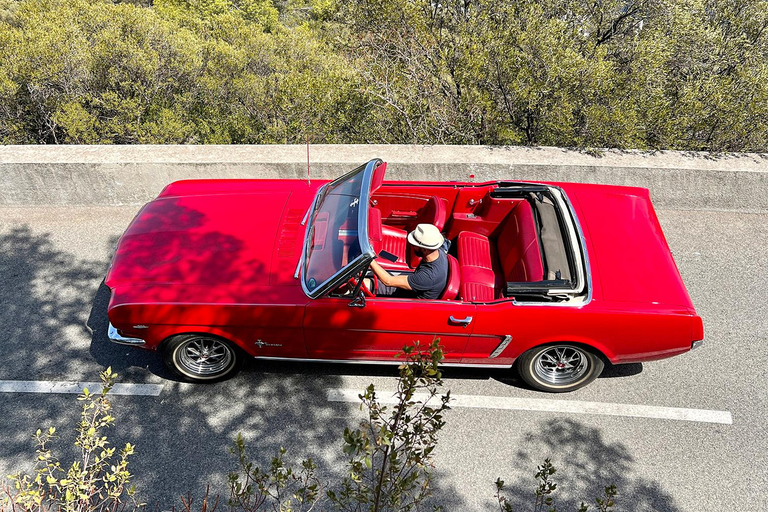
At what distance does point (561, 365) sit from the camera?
14.5 ft

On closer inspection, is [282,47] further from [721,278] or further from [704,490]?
[704,490]

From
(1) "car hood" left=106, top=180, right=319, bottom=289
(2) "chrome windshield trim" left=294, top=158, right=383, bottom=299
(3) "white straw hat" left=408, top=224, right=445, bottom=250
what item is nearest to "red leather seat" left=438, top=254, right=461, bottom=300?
(3) "white straw hat" left=408, top=224, right=445, bottom=250

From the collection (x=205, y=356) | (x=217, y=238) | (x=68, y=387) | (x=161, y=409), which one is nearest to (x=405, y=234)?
(x=217, y=238)

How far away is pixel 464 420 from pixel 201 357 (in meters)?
2.18

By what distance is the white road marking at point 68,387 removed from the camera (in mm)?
4508

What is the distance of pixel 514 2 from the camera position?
7797mm

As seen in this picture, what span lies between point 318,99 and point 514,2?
319 cm

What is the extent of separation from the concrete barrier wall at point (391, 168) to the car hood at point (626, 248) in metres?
1.20

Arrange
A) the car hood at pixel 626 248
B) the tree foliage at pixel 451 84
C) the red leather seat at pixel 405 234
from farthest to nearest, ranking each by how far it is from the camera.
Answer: the tree foliage at pixel 451 84, the red leather seat at pixel 405 234, the car hood at pixel 626 248

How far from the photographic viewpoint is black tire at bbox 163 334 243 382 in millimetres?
4227

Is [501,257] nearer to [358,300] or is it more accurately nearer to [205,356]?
[358,300]

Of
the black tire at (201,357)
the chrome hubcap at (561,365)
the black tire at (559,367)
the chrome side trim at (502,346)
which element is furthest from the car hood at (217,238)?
the chrome hubcap at (561,365)

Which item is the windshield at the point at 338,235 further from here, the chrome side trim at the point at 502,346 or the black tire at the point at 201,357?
the chrome side trim at the point at 502,346

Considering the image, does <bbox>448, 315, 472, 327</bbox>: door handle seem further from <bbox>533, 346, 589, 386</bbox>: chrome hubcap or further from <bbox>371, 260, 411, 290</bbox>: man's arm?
<bbox>533, 346, 589, 386</bbox>: chrome hubcap
